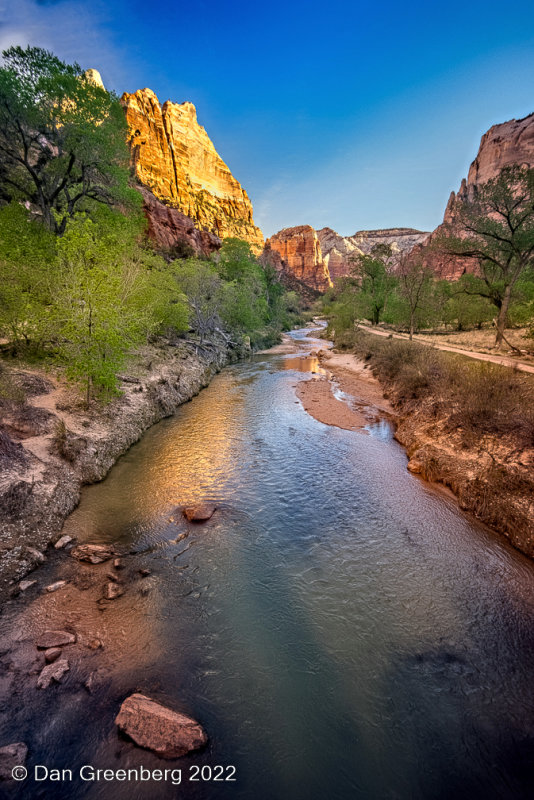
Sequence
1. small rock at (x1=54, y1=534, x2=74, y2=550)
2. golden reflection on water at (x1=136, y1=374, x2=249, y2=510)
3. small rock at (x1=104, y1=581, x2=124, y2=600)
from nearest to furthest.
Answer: small rock at (x1=104, y1=581, x2=124, y2=600) < small rock at (x1=54, y1=534, x2=74, y2=550) < golden reflection on water at (x1=136, y1=374, x2=249, y2=510)

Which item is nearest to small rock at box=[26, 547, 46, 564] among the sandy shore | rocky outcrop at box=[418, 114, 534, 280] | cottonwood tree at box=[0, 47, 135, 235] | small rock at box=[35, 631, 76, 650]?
small rock at box=[35, 631, 76, 650]

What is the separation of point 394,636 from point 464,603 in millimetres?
1724

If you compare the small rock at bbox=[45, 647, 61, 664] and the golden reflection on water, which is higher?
the small rock at bbox=[45, 647, 61, 664]

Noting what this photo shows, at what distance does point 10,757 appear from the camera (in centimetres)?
359

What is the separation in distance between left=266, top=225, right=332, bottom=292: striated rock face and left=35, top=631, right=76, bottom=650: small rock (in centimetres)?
17318

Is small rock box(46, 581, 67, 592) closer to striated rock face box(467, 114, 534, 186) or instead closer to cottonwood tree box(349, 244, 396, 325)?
cottonwood tree box(349, 244, 396, 325)

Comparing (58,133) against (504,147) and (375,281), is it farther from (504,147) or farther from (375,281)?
(504,147)

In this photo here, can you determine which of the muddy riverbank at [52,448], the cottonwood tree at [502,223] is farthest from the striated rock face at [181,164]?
the muddy riverbank at [52,448]

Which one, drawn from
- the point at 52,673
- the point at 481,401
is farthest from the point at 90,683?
the point at 481,401

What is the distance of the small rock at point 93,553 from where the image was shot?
21.9 ft

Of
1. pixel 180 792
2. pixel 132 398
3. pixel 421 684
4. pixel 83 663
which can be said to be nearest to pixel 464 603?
pixel 421 684

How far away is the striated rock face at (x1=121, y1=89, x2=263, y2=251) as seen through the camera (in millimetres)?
78000

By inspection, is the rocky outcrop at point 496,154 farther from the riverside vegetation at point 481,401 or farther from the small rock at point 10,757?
the small rock at point 10,757

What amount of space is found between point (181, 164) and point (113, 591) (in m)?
111
